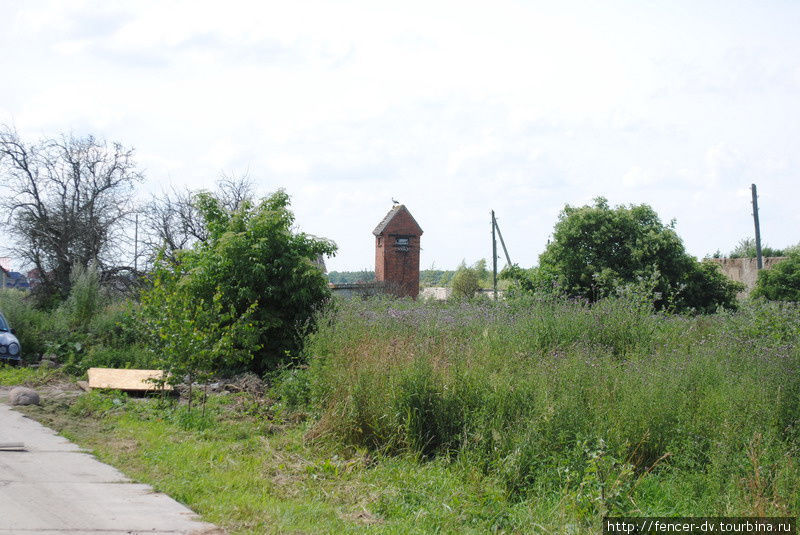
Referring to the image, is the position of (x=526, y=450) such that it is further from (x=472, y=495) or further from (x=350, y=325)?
(x=350, y=325)

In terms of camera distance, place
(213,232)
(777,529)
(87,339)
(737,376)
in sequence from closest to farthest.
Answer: (777,529)
(737,376)
(213,232)
(87,339)

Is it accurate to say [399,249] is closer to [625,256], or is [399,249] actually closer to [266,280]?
[625,256]

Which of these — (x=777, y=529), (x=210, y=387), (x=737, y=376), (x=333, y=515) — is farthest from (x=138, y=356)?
(x=777, y=529)

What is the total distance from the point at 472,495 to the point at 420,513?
0.52 m

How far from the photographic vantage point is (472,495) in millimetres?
6117

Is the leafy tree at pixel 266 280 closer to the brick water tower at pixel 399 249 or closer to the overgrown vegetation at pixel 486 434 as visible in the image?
the overgrown vegetation at pixel 486 434

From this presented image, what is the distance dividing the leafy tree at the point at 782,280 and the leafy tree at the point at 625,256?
6062 mm

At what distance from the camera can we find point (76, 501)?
241 inches

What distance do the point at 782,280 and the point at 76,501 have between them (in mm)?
28109

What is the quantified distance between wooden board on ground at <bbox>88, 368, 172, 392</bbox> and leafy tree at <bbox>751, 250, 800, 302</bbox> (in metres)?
23.3

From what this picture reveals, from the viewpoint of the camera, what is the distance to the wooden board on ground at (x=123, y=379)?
1199cm

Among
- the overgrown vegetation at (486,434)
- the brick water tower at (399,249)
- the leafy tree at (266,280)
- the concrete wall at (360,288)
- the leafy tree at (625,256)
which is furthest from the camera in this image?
the brick water tower at (399,249)

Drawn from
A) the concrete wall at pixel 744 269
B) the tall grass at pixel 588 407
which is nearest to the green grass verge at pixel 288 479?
the tall grass at pixel 588 407

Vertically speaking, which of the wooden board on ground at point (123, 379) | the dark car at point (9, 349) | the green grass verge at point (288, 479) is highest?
the dark car at point (9, 349)
